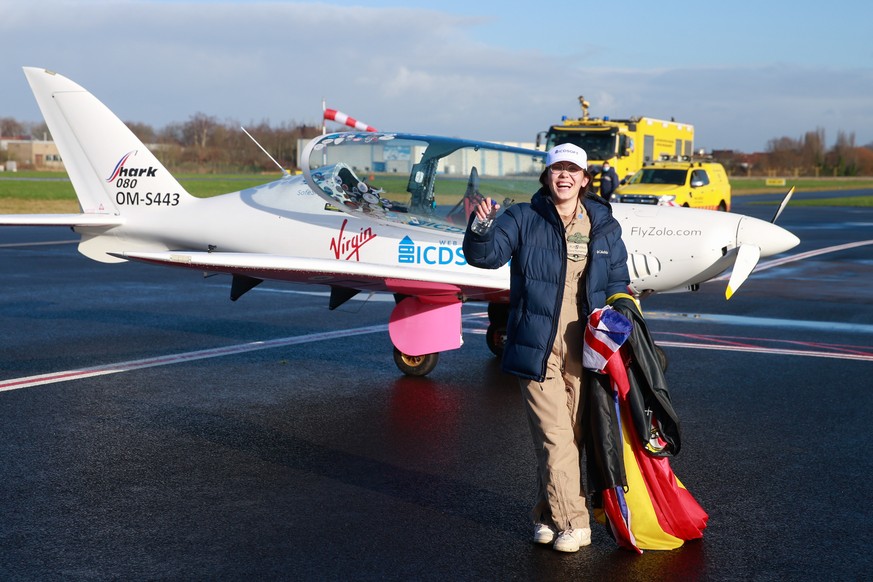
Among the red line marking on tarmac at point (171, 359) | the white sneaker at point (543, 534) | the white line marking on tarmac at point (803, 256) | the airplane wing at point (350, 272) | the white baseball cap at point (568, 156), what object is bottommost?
the white line marking on tarmac at point (803, 256)

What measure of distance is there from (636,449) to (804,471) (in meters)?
1.77

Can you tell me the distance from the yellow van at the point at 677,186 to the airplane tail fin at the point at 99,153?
17212mm

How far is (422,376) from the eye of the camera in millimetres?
8609

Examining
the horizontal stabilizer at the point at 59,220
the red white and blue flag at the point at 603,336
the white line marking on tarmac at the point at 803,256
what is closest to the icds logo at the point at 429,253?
the horizontal stabilizer at the point at 59,220

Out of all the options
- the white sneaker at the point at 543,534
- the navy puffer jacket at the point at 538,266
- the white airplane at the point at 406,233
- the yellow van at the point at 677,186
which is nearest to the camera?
the navy puffer jacket at the point at 538,266

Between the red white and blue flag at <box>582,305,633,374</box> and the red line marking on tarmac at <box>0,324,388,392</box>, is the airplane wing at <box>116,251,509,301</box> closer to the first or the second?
the red line marking on tarmac at <box>0,324,388,392</box>

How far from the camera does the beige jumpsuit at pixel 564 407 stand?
15.1ft

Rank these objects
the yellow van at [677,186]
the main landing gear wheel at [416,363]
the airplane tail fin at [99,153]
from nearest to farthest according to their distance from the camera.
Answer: the main landing gear wheel at [416,363] < the airplane tail fin at [99,153] < the yellow van at [677,186]

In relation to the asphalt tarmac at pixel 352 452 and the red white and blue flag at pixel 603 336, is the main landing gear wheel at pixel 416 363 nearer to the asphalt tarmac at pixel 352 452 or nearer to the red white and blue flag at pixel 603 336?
the asphalt tarmac at pixel 352 452

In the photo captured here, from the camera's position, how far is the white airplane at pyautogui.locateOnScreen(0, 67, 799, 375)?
7949 mm

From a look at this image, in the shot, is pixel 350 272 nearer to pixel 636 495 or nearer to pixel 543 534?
pixel 543 534

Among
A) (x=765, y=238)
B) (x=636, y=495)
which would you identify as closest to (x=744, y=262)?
(x=765, y=238)

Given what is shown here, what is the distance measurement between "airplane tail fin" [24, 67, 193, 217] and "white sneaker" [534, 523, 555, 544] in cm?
643

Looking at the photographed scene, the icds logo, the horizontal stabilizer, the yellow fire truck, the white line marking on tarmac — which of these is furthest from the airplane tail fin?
the yellow fire truck
